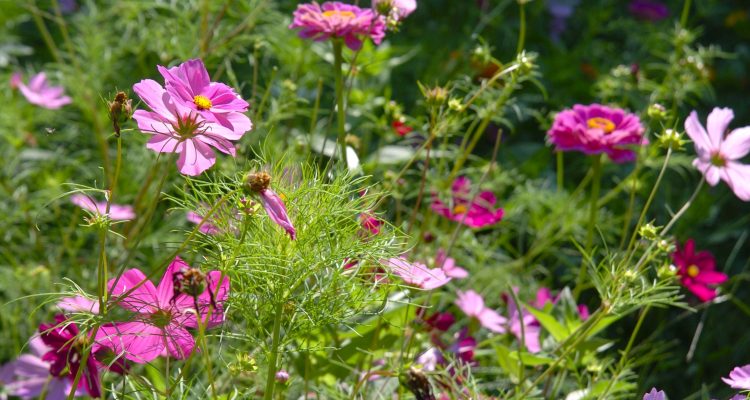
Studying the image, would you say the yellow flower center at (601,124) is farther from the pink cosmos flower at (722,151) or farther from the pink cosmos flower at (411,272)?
the pink cosmos flower at (411,272)

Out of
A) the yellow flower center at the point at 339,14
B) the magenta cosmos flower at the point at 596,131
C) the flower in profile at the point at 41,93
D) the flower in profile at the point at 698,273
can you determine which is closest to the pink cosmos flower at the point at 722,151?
the magenta cosmos flower at the point at 596,131

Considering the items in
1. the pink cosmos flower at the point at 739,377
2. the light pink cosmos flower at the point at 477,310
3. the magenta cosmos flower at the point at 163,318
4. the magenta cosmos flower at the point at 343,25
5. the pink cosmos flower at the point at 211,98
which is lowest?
the light pink cosmos flower at the point at 477,310

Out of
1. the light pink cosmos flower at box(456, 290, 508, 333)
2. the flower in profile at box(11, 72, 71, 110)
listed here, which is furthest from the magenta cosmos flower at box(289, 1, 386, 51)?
the flower in profile at box(11, 72, 71, 110)

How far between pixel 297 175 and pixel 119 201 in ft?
2.50

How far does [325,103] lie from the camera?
154 cm

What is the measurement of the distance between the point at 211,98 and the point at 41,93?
3.07 feet

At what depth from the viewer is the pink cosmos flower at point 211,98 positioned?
1.77 feet

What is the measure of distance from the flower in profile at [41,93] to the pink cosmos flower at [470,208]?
0.62m

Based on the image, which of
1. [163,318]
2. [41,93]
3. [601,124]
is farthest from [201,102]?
[41,93]

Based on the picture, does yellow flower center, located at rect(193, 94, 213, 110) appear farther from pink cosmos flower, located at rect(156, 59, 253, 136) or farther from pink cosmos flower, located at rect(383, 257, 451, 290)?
pink cosmos flower, located at rect(383, 257, 451, 290)

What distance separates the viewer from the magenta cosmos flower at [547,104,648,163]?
89 cm

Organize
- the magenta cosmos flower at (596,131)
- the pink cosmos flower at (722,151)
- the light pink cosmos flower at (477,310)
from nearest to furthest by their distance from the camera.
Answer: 1. the pink cosmos flower at (722,151)
2. the magenta cosmos flower at (596,131)
3. the light pink cosmos flower at (477,310)

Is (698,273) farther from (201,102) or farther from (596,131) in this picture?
(201,102)

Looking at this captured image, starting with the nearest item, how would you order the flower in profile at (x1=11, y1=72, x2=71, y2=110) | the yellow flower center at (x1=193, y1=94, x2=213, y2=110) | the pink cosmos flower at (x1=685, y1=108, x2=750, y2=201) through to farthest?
1. the yellow flower center at (x1=193, y1=94, x2=213, y2=110)
2. the pink cosmos flower at (x1=685, y1=108, x2=750, y2=201)
3. the flower in profile at (x1=11, y1=72, x2=71, y2=110)
